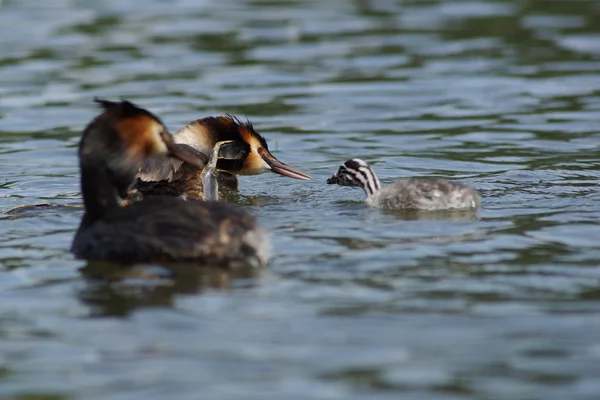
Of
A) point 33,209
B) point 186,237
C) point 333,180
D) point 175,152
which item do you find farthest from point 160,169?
point 186,237

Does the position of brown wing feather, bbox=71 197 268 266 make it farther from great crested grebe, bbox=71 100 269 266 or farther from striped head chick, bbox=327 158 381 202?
striped head chick, bbox=327 158 381 202

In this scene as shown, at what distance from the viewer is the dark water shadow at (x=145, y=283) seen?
620cm

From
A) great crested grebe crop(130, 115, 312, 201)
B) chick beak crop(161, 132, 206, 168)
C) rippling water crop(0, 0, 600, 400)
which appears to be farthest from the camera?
great crested grebe crop(130, 115, 312, 201)

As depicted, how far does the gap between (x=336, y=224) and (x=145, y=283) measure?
5.96ft

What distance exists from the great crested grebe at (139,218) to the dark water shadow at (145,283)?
8cm

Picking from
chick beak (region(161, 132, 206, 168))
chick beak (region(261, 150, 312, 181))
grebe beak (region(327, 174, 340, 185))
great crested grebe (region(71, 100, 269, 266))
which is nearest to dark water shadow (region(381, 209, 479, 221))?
grebe beak (region(327, 174, 340, 185))

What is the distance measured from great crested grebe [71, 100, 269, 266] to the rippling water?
0.48 feet

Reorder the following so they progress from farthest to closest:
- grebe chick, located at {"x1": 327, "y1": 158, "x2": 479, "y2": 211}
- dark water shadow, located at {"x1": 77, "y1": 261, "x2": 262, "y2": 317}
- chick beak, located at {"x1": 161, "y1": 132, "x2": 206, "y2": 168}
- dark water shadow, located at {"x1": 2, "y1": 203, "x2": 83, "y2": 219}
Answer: dark water shadow, located at {"x1": 2, "y1": 203, "x2": 83, "y2": 219} < grebe chick, located at {"x1": 327, "y1": 158, "x2": 479, "y2": 211} < chick beak, located at {"x1": 161, "y1": 132, "x2": 206, "y2": 168} < dark water shadow, located at {"x1": 77, "y1": 261, "x2": 262, "y2": 317}

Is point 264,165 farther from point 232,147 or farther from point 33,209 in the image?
point 33,209

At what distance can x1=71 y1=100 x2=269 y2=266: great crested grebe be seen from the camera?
22.2 ft

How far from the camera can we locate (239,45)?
16.5 metres

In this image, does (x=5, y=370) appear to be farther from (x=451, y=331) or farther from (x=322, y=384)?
(x=451, y=331)

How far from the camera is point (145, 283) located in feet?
21.4

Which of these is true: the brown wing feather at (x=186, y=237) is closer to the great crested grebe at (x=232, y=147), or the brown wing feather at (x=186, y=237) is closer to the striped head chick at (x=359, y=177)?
the striped head chick at (x=359, y=177)
